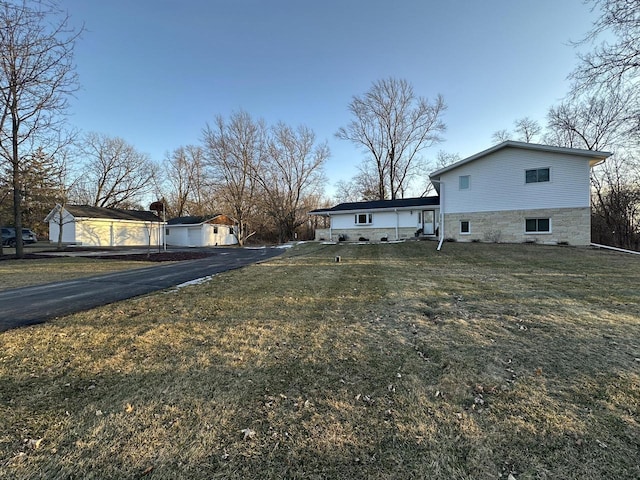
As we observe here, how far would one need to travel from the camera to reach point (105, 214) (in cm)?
2842

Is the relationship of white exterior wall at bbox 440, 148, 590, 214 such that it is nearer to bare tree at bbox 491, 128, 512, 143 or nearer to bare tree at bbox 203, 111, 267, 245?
bare tree at bbox 491, 128, 512, 143

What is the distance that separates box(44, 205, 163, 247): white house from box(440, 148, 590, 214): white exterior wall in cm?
2318

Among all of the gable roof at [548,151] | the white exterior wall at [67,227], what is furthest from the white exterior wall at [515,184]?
the white exterior wall at [67,227]

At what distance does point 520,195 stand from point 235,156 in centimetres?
2703

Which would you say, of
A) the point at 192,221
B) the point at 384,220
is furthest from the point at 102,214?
the point at 384,220

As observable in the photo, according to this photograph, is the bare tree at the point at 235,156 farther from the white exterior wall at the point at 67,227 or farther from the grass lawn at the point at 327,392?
the grass lawn at the point at 327,392

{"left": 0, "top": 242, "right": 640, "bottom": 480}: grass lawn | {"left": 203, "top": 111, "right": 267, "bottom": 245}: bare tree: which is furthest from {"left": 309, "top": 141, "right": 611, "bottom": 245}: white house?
{"left": 203, "top": 111, "right": 267, "bottom": 245}: bare tree

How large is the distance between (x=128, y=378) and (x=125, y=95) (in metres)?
19.1

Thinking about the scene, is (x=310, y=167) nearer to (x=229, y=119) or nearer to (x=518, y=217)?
(x=229, y=119)

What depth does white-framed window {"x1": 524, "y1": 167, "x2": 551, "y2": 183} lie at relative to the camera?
630 inches

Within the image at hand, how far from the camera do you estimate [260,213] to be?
3622cm

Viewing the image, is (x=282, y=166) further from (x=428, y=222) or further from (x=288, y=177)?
(x=428, y=222)

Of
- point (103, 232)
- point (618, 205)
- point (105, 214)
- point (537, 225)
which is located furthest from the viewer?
point (105, 214)

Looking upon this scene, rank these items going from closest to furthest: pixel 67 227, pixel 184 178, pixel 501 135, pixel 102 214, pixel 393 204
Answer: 1. pixel 393 204
2. pixel 67 227
3. pixel 102 214
4. pixel 501 135
5. pixel 184 178
